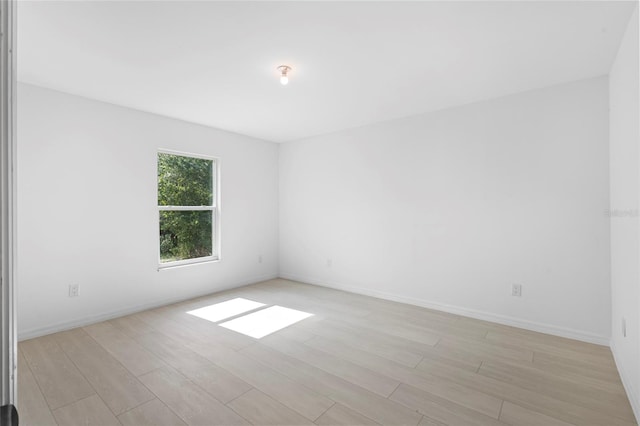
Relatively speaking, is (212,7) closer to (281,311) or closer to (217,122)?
(217,122)

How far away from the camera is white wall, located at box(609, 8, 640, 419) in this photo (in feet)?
5.87

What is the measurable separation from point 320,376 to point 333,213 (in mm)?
2708

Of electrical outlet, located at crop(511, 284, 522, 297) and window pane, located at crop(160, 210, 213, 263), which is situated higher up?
window pane, located at crop(160, 210, 213, 263)

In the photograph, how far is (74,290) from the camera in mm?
3051

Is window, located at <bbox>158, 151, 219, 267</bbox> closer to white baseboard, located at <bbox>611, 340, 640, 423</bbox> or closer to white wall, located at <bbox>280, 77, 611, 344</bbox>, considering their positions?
white wall, located at <bbox>280, 77, 611, 344</bbox>

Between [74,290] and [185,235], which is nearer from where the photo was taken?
[74,290]

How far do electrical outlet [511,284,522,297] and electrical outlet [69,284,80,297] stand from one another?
175 inches

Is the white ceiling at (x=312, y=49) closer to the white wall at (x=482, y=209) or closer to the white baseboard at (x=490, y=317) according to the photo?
the white wall at (x=482, y=209)

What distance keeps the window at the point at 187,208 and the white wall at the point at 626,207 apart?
4301mm

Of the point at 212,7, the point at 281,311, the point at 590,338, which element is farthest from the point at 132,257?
the point at 590,338

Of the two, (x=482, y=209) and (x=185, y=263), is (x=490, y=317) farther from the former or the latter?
(x=185, y=263)

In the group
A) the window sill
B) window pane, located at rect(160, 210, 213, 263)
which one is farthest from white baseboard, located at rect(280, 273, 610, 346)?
Answer: window pane, located at rect(160, 210, 213, 263)

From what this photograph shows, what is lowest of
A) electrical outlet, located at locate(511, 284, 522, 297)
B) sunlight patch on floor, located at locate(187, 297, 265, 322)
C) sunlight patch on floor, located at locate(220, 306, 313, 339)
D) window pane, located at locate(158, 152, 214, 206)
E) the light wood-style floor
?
the light wood-style floor

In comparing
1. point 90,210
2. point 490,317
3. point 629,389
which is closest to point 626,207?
point 629,389
